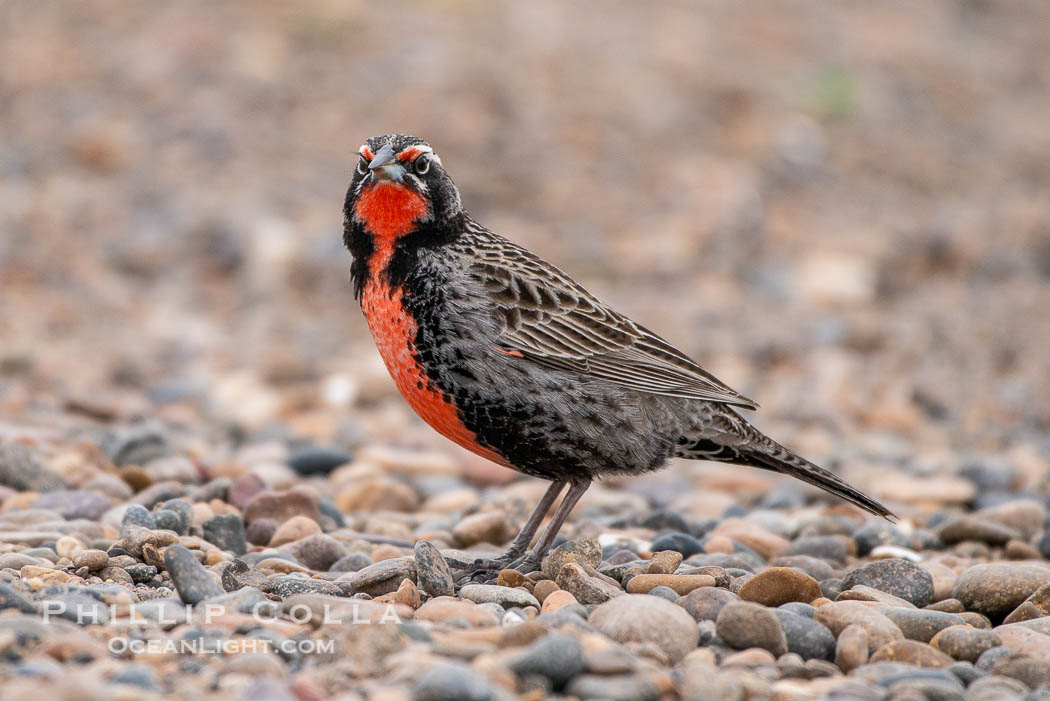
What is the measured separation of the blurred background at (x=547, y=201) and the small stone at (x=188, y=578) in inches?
172

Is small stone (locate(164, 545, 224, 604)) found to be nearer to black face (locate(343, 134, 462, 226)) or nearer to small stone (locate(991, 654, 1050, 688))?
black face (locate(343, 134, 462, 226))

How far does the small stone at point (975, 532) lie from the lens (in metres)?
7.37

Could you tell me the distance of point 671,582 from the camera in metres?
5.54

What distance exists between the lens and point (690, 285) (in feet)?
45.1

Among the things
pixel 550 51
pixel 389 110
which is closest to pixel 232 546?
pixel 389 110

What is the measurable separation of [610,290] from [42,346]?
5495 millimetres

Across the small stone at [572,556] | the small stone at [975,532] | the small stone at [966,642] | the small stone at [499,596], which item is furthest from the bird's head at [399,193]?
the small stone at [975,532]

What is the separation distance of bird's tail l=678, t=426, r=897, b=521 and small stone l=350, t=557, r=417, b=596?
67.7 inches

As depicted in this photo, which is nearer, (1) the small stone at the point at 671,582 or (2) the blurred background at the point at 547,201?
(1) the small stone at the point at 671,582

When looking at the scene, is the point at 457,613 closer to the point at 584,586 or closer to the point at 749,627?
the point at 584,586

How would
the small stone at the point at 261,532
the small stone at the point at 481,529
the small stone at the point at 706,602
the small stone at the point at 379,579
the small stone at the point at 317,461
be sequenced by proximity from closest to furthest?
Result: 1. the small stone at the point at 706,602
2. the small stone at the point at 379,579
3. the small stone at the point at 261,532
4. the small stone at the point at 481,529
5. the small stone at the point at 317,461

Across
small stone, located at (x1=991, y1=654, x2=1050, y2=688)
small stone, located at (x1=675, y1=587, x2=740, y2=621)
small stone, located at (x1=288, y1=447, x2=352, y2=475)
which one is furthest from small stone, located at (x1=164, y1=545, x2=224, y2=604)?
small stone, located at (x1=288, y1=447, x2=352, y2=475)

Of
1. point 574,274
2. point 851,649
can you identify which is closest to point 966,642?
point 851,649

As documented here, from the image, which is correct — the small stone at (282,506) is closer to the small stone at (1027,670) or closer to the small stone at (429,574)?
the small stone at (429,574)
